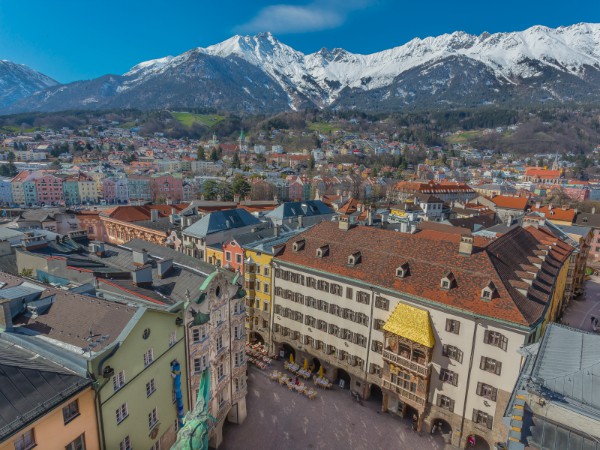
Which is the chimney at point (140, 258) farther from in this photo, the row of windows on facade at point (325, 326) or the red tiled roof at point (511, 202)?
the red tiled roof at point (511, 202)

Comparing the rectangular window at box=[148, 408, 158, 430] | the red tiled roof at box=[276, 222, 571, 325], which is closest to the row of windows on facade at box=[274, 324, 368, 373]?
the red tiled roof at box=[276, 222, 571, 325]

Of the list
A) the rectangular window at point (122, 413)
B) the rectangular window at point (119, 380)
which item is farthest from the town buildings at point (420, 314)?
the rectangular window at point (119, 380)

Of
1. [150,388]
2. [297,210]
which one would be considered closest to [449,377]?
[150,388]

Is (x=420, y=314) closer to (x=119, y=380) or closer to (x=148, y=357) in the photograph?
(x=148, y=357)

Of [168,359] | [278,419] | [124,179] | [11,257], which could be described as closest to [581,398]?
[168,359]

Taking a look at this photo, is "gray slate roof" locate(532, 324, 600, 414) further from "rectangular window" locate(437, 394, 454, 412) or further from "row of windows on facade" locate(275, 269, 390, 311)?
"row of windows on facade" locate(275, 269, 390, 311)

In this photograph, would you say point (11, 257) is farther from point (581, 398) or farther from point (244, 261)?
point (581, 398)
